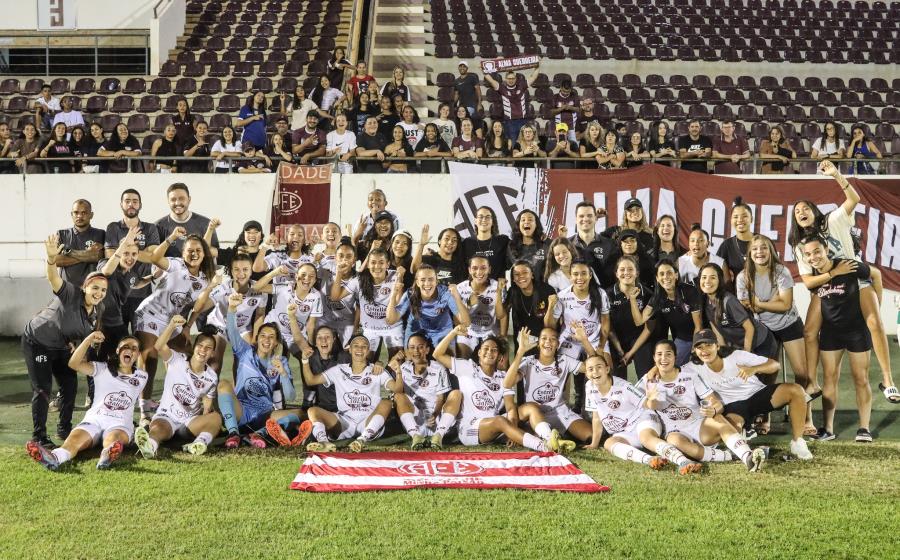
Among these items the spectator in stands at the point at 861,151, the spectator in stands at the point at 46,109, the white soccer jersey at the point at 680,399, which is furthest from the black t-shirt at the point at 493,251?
the spectator in stands at the point at 46,109

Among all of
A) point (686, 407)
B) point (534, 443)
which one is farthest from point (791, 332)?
point (534, 443)

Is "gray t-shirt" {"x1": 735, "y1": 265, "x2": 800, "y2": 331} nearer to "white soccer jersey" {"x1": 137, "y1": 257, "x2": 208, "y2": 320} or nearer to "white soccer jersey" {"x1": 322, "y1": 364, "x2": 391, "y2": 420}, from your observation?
"white soccer jersey" {"x1": 322, "y1": 364, "x2": 391, "y2": 420}

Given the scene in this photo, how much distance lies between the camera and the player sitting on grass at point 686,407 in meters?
7.07

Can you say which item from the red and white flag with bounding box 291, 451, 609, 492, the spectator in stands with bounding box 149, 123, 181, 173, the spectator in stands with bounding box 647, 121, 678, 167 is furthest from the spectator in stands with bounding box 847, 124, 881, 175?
the spectator in stands with bounding box 149, 123, 181, 173

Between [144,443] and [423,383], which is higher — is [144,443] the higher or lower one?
the lower one

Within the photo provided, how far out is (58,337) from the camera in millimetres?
7465

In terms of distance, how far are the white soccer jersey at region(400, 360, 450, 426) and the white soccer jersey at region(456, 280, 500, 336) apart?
1.65 feet

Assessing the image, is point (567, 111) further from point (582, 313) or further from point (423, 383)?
point (423, 383)

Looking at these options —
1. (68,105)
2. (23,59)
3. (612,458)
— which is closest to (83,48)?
(23,59)

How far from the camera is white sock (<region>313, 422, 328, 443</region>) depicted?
294 inches

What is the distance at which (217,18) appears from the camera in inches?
821

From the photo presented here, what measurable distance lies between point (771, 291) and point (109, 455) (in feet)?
17.1

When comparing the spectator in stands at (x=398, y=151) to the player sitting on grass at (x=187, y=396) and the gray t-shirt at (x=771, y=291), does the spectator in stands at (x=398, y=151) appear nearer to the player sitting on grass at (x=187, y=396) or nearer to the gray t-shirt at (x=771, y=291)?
the player sitting on grass at (x=187, y=396)

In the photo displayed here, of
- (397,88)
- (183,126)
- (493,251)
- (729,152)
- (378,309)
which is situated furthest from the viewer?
(397,88)
